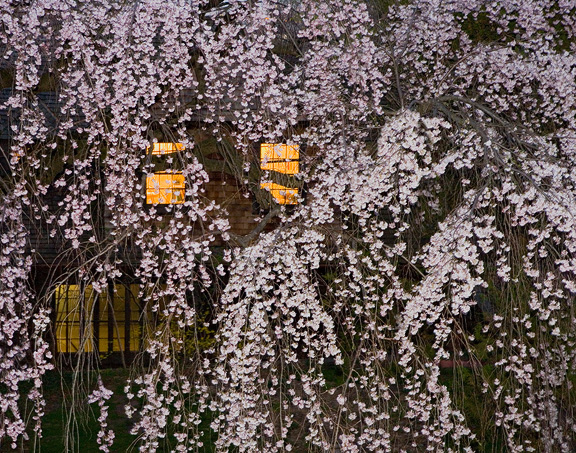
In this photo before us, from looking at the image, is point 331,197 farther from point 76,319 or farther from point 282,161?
point 76,319

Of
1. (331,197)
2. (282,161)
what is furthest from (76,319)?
(331,197)

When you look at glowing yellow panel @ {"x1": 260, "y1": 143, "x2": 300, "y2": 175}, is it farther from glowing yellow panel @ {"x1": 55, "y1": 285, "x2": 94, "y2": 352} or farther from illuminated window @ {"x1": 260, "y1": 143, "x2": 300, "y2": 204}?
glowing yellow panel @ {"x1": 55, "y1": 285, "x2": 94, "y2": 352}

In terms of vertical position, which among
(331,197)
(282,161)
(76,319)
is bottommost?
(76,319)

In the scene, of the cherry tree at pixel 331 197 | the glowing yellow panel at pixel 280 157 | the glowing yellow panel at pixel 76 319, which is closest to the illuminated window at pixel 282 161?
the glowing yellow panel at pixel 280 157

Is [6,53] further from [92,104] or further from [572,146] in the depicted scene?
[572,146]

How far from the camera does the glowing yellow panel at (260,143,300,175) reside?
4.94m

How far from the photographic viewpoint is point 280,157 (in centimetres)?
504

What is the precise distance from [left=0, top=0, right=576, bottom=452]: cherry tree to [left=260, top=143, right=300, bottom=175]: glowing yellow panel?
10 centimetres

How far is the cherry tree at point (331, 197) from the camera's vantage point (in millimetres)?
4316

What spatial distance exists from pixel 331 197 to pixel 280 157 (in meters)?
0.47

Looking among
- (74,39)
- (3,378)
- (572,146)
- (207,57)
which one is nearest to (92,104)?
(74,39)

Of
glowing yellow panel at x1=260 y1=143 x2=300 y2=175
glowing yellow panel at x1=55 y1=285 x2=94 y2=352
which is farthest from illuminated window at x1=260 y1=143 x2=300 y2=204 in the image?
glowing yellow panel at x1=55 y1=285 x2=94 y2=352

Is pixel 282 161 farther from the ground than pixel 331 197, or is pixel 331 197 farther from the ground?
pixel 282 161

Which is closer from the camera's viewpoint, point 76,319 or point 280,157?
point 280,157
